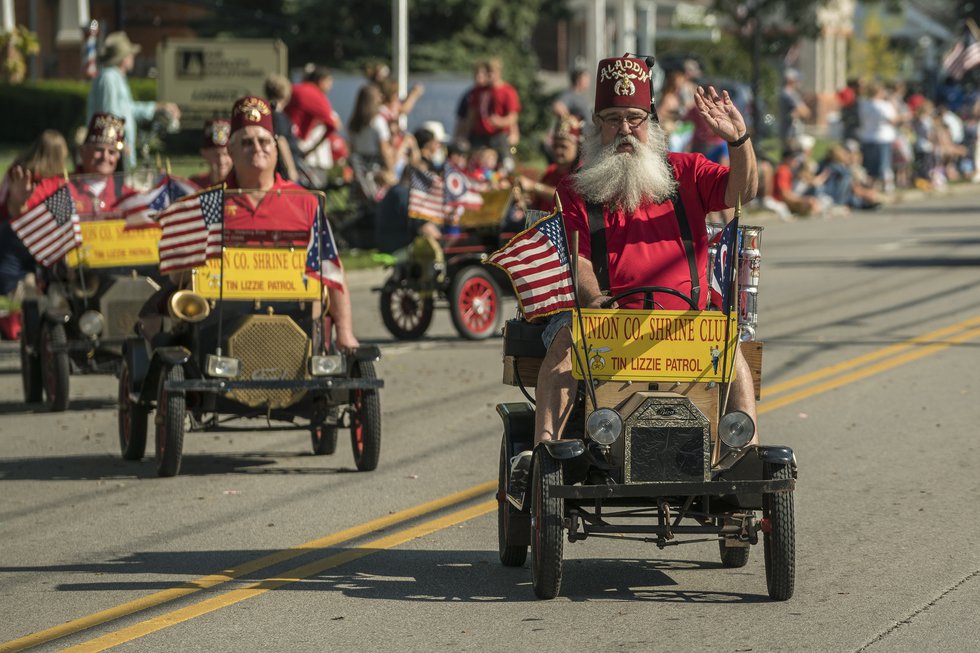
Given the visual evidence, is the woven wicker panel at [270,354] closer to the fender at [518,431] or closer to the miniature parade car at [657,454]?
the fender at [518,431]

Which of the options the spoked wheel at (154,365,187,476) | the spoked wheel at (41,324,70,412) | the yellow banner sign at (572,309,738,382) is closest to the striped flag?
the spoked wheel at (41,324,70,412)

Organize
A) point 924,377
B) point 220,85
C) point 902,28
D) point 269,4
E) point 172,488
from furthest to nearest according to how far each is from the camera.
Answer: point 902,28
point 269,4
point 220,85
point 924,377
point 172,488

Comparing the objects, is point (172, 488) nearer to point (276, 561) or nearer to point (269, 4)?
point (276, 561)

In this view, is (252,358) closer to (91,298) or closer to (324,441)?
(324,441)

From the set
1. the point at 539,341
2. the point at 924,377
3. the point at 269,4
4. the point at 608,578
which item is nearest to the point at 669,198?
the point at 539,341

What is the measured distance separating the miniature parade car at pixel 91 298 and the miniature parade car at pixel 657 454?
227 inches

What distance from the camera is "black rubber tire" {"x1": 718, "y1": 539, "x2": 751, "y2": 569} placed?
292 inches

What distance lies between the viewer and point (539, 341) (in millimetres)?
7344

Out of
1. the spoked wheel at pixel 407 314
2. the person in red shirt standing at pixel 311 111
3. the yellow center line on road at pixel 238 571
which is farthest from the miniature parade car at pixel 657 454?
the person in red shirt standing at pixel 311 111

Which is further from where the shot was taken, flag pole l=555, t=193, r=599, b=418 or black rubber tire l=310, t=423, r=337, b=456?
black rubber tire l=310, t=423, r=337, b=456

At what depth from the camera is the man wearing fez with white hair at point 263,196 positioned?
10.0 metres

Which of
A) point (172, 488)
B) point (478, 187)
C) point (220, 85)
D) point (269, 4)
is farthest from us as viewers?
point (269, 4)

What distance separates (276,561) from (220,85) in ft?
59.8

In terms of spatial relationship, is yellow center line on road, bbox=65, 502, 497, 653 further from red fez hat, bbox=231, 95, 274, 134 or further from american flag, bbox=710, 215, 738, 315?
red fez hat, bbox=231, 95, 274, 134
